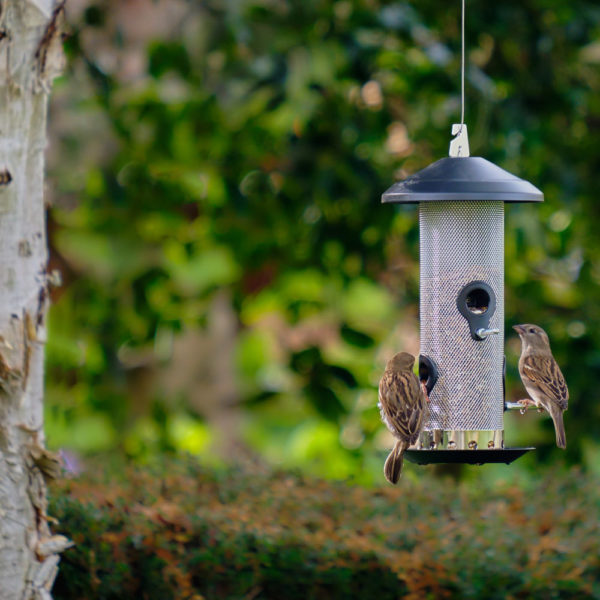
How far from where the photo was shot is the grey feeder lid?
11.0 ft

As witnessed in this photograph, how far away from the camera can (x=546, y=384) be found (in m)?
3.75

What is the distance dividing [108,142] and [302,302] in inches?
65.3

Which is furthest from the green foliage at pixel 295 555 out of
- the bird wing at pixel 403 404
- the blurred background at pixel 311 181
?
the blurred background at pixel 311 181

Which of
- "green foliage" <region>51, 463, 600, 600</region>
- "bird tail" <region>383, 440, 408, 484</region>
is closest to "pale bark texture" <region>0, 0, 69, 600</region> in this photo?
"green foliage" <region>51, 463, 600, 600</region>

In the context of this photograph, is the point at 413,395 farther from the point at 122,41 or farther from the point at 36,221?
the point at 122,41

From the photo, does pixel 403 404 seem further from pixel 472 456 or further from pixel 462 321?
pixel 462 321

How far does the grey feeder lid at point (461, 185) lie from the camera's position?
336cm

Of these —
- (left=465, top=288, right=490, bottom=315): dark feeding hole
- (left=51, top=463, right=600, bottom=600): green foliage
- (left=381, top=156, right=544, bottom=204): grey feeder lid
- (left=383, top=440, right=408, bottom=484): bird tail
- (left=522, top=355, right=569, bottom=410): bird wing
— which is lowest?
(left=51, top=463, right=600, bottom=600): green foliage

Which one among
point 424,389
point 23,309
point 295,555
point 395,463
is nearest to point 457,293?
point 424,389

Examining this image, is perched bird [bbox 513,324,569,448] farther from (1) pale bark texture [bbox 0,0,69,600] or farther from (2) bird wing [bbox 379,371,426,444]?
(1) pale bark texture [bbox 0,0,69,600]

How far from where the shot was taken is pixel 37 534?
334 centimetres

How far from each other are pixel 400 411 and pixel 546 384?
649mm

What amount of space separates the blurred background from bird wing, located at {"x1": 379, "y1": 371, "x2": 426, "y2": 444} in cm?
194

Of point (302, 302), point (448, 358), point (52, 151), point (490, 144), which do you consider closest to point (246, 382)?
point (302, 302)
